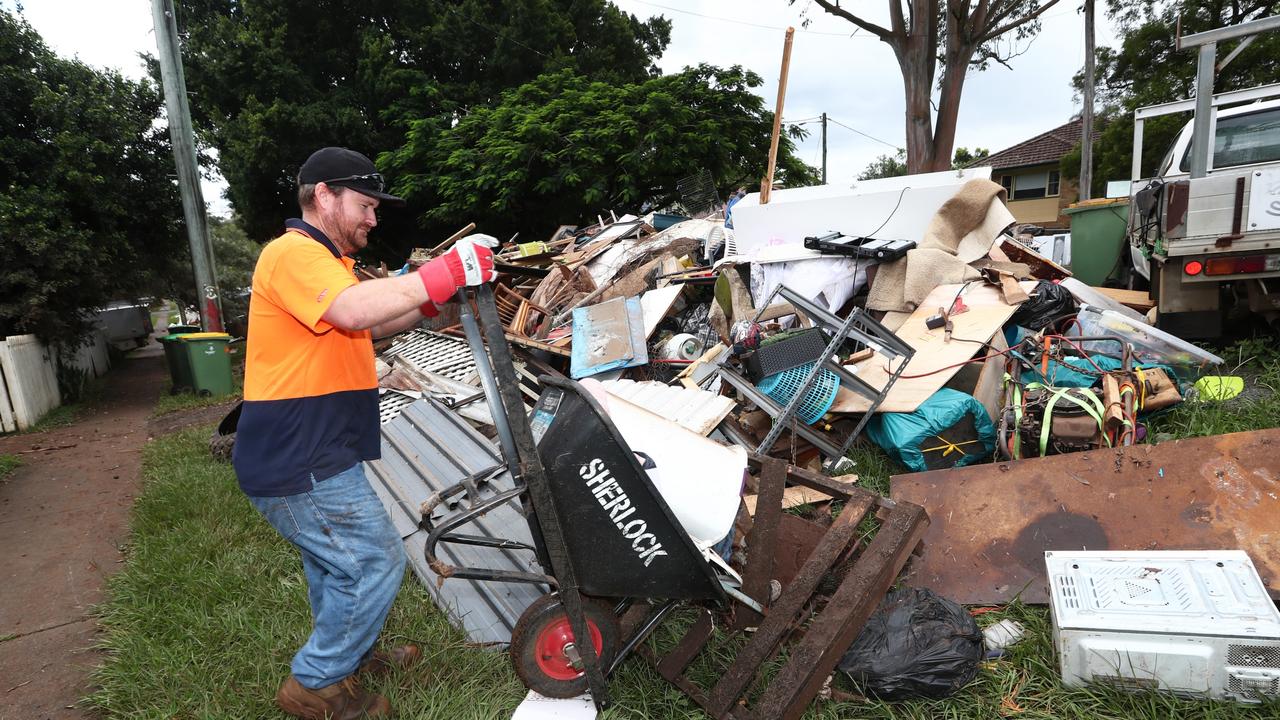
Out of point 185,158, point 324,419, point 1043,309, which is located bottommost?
point 1043,309

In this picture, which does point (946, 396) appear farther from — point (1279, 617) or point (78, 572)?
point (78, 572)

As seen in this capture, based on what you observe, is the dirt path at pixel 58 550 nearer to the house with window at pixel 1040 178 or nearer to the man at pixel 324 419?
the man at pixel 324 419

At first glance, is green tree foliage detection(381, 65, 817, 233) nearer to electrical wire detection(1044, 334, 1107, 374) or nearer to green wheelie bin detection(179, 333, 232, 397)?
green wheelie bin detection(179, 333, 232, 397)

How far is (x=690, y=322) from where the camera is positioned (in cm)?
584

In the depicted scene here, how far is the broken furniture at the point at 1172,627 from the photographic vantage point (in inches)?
78.4

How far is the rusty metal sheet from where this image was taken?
2.72 meters

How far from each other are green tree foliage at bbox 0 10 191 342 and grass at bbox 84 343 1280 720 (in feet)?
21.4

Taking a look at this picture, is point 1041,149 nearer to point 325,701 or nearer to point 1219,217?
point 1219,217

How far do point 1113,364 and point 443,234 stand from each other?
14994mm

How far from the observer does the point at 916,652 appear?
90.0 inches

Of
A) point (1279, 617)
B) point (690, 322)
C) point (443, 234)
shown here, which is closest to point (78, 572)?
point (690, 322)

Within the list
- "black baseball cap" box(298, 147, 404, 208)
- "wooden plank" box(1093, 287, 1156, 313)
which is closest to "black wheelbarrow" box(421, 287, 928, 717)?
"black baseball cap" box(298, 147, 404, 208)

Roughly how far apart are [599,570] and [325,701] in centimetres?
103

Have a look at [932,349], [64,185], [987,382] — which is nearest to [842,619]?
[987,382]
